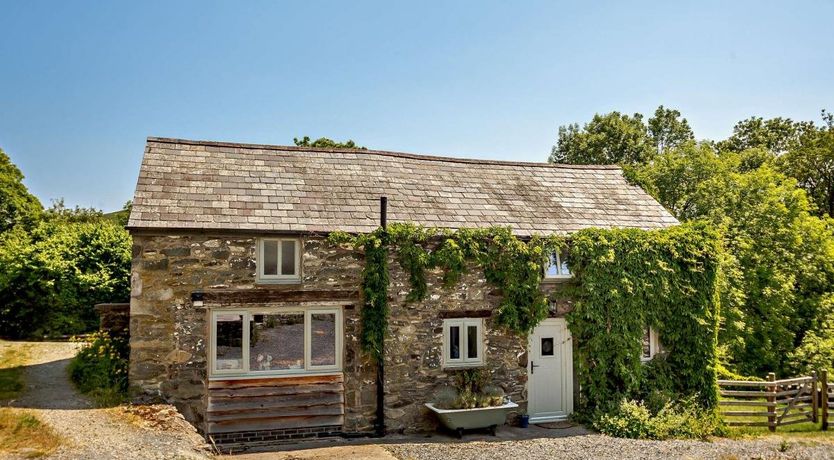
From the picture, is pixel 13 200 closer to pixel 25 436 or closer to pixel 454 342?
pixel 25 436

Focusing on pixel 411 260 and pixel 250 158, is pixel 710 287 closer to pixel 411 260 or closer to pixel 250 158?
pixel 411 260

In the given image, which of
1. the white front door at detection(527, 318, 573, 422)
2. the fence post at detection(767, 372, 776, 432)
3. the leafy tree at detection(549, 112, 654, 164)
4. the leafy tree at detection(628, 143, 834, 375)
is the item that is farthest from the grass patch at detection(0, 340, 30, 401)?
the leafy tree at detection(549, 112, 654, 164)

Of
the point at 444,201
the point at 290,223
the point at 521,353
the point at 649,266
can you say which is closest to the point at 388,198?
the point at 444,201

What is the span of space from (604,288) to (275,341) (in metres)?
7.35

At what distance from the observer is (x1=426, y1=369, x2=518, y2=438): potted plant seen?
12.1 m

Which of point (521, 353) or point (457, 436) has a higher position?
point (521, 353)

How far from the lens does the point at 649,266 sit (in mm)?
13945

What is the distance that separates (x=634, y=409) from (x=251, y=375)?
8253 mm

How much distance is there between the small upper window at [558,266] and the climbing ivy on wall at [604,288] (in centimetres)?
16

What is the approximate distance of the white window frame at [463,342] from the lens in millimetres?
12844

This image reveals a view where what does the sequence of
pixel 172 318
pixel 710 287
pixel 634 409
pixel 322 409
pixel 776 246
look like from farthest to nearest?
pixel 776 246
pixel 710 287
pixel 634 409
pixel 322 409
pixel 172 318

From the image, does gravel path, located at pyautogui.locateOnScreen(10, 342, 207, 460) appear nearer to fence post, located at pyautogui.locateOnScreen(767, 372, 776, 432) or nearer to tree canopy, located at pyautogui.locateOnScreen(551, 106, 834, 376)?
fence post, located at pyautogui.locateOnScreen(767, 372, 776, 432)

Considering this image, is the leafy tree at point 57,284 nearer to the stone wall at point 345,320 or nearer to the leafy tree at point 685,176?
the stone wall at point 345,320

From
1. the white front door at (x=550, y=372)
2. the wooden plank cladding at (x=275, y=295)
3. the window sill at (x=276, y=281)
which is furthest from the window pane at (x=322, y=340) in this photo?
the white front door at (x=550, y=372)
